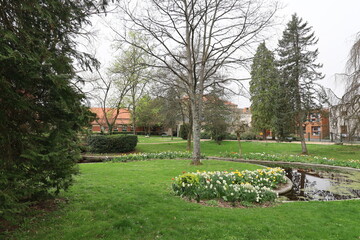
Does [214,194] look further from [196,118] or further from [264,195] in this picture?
[196,118]

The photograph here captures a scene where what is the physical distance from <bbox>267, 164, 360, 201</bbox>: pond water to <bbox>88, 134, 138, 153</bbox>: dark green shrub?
11.6m

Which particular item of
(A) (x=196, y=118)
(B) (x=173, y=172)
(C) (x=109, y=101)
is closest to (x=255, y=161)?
(A) (x=196, y=118)

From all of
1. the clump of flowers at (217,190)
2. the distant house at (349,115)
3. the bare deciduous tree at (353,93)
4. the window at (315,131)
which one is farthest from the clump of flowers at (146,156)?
the window at (315,131)

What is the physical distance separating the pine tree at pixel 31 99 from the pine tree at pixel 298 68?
18390 mm

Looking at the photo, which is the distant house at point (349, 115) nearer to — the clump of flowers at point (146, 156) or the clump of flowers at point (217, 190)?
the clump of flowers at point (146, 156)

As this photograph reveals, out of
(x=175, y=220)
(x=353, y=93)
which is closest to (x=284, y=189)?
(x=175, y=220)

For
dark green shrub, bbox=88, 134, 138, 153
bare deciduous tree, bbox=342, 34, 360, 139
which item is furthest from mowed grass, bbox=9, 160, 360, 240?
dark green shrub, bbox=88, 134, 138, 153

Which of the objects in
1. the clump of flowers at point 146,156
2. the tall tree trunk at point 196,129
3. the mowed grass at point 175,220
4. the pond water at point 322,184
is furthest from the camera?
the clump of flowers at point 146,156

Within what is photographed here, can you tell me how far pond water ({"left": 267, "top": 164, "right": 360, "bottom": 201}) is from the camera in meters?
6.82

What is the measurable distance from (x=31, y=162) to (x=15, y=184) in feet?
1.37

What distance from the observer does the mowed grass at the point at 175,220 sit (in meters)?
3.62

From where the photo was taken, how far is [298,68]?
59.6ft

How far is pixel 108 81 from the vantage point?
21.0m

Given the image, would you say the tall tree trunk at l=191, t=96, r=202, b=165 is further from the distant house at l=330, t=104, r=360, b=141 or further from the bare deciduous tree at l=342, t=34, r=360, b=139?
the distant house at l=330, t=104, r=360, b=141
